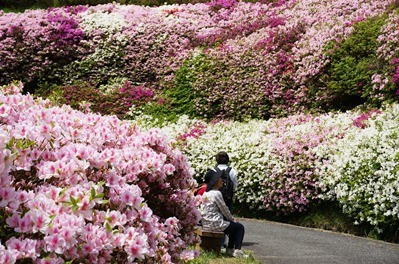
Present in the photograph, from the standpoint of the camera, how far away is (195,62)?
19062 mm

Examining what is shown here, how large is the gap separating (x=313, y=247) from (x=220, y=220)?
1.69m

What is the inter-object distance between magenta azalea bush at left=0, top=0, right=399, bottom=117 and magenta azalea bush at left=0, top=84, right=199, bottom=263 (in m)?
9.29

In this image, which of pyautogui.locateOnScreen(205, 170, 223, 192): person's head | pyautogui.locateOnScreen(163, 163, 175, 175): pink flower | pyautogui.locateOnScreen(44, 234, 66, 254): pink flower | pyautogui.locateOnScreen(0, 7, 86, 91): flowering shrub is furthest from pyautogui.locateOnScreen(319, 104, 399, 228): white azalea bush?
pyautogui.locateOnScreen(0, 7, 86, 91): flowering shrub

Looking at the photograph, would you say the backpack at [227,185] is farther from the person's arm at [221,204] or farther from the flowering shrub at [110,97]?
the flowering shrub at [110,97]

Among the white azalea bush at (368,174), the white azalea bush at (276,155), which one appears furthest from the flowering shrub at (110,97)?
the white azalea bush at (368,174)

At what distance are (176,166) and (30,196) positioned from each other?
181 cm

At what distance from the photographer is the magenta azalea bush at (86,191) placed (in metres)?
2.80

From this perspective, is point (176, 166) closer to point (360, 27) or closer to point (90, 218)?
point (90, 218)

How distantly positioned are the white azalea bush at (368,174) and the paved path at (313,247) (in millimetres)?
484

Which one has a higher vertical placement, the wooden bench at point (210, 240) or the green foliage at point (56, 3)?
the green foliage at point (56, 3)

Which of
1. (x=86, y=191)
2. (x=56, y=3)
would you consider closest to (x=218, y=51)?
(x=56, y=3)

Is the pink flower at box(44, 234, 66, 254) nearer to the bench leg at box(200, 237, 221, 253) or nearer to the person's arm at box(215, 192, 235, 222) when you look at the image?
the person's arm at box(215, 192, 235, 222)

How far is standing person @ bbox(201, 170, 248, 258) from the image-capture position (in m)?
7.37

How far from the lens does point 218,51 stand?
1875cm
